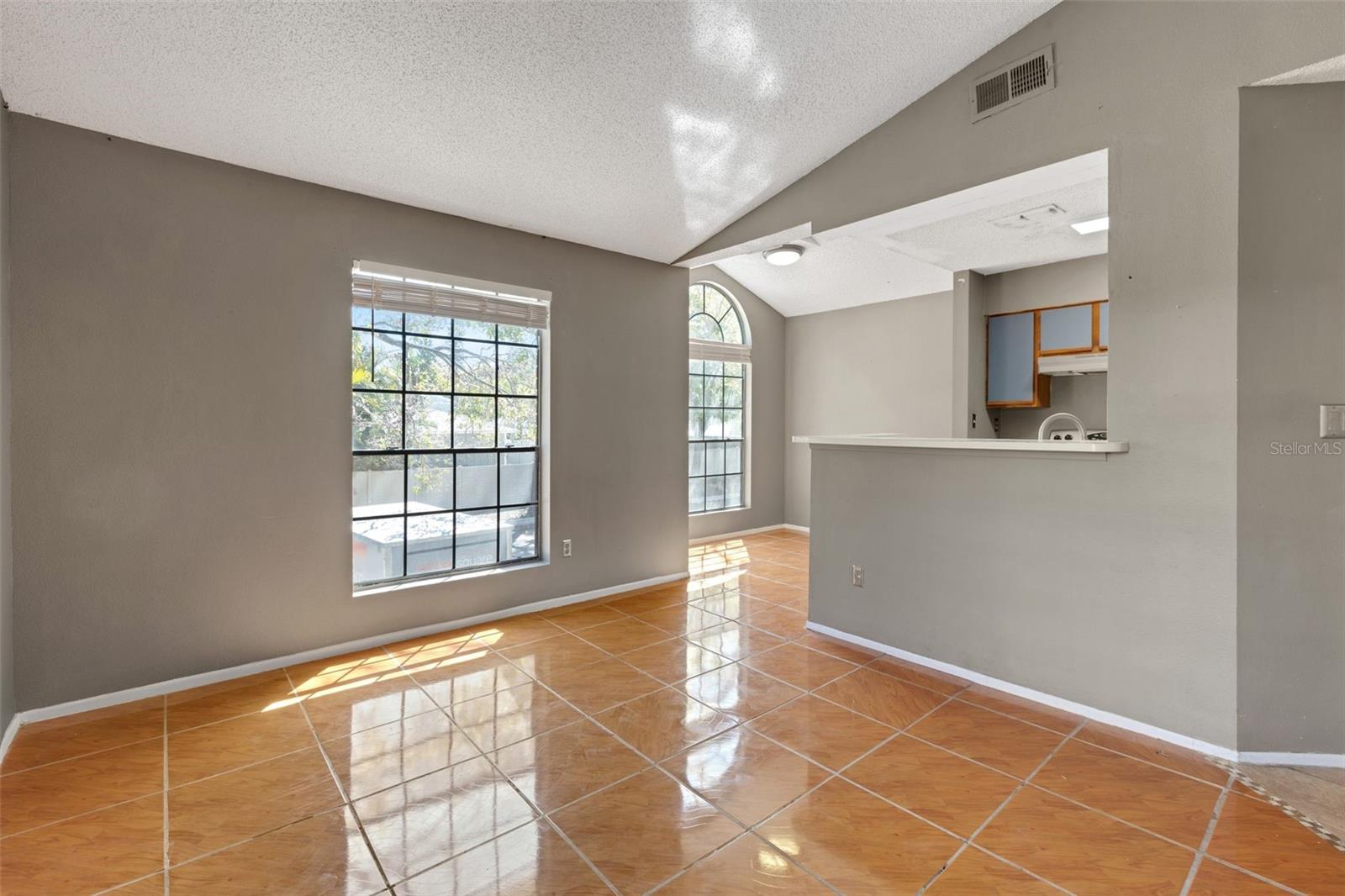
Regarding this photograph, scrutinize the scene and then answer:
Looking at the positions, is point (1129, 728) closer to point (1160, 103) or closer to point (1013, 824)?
point (1013, 824)

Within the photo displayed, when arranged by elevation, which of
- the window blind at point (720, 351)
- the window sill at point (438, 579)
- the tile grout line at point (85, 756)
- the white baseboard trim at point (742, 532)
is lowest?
the tile grout line at point (85, 756)

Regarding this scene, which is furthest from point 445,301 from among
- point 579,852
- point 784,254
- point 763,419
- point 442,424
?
point 763,419

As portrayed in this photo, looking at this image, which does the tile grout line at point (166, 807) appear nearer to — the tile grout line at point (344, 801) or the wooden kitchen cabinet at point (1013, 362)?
the tile grout line at point (344, 801)

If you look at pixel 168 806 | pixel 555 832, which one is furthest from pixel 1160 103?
→ pixel 168 806

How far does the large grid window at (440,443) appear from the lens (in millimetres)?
3385

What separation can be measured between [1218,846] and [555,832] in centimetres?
193

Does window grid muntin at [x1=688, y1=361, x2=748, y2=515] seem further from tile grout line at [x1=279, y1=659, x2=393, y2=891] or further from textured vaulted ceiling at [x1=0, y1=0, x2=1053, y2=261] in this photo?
tile grout line at [x1=279, y1=659, x2=393, y2=891]

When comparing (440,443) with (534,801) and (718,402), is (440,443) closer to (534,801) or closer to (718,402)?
(534,801)

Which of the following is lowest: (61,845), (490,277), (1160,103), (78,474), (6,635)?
(61,845)

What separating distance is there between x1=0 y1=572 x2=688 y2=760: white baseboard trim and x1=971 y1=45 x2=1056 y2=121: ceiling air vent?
11.8 feet

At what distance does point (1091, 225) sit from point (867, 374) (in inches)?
105

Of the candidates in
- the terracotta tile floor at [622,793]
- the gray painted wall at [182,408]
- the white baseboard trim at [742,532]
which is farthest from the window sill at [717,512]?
the terracotta tile floor at [622,793]

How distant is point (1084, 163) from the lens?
253cm

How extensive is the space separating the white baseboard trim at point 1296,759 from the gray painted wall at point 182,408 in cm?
368
